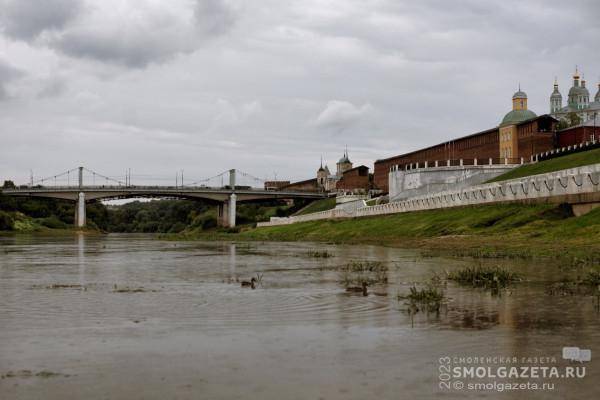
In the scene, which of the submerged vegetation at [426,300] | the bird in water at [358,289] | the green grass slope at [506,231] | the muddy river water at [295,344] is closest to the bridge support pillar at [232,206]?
the green grass slope at [506,231]

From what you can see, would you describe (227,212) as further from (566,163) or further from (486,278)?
(486,278)

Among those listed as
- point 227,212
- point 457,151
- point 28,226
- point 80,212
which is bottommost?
point 28,226

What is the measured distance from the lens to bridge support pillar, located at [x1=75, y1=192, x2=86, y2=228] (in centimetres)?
14993

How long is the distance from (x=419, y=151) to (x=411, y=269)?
137 metres

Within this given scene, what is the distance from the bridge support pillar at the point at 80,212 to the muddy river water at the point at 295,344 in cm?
13924

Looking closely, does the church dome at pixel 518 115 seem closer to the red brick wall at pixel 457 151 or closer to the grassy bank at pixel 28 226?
the red brick wall at pixel 457 151

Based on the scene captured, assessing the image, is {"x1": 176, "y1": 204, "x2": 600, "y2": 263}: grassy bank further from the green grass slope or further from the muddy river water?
the muddy river water

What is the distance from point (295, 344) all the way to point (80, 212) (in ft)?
494

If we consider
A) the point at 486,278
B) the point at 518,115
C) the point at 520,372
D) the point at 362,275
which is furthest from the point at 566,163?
the point at 520,372

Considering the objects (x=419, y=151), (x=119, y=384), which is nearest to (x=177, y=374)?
(x=119, y=384)

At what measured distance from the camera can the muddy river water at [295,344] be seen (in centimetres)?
698

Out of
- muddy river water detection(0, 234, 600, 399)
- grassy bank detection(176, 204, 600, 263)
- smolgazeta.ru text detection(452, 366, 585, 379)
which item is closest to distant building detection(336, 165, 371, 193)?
grassy bank detection(176, 204, 600, 263)

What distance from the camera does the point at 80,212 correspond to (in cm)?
15250

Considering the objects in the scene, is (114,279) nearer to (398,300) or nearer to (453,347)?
(398,300)
